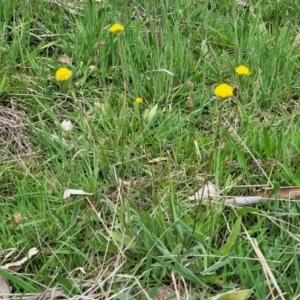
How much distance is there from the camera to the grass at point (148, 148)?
4.58ft

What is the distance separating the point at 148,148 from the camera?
1.80 metres

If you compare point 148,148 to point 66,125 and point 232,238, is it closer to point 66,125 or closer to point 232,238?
point 66,125

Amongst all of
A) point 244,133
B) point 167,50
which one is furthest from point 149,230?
point 167,50

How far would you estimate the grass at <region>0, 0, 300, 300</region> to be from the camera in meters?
1.40

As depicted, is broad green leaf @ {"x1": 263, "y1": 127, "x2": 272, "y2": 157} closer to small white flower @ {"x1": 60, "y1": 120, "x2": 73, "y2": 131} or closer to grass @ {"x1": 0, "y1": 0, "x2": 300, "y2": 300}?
grass @ {"x1": 0, "y1": 0, "x2": 300, "y2": 300}

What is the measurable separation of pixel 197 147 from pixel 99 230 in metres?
0.42

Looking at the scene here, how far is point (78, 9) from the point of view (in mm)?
2348

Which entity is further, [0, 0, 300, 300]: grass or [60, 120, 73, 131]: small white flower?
[60, 120, 73, 131]: small white flower

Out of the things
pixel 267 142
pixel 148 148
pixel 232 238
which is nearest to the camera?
pixel 232 238

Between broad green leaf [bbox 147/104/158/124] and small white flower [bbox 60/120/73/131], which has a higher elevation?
broad green leaf [bbox 147/104/158/124]

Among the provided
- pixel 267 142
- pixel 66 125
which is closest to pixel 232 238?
pixel 267 142

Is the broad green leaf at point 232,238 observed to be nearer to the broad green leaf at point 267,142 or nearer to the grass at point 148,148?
the grass at point 148,148

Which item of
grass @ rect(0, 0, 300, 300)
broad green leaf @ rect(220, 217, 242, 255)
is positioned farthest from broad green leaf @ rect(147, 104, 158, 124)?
broad green leaf @ rect(220, 217, 242, 255)

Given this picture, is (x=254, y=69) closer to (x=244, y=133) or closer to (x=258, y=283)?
(x=244, y=133)
